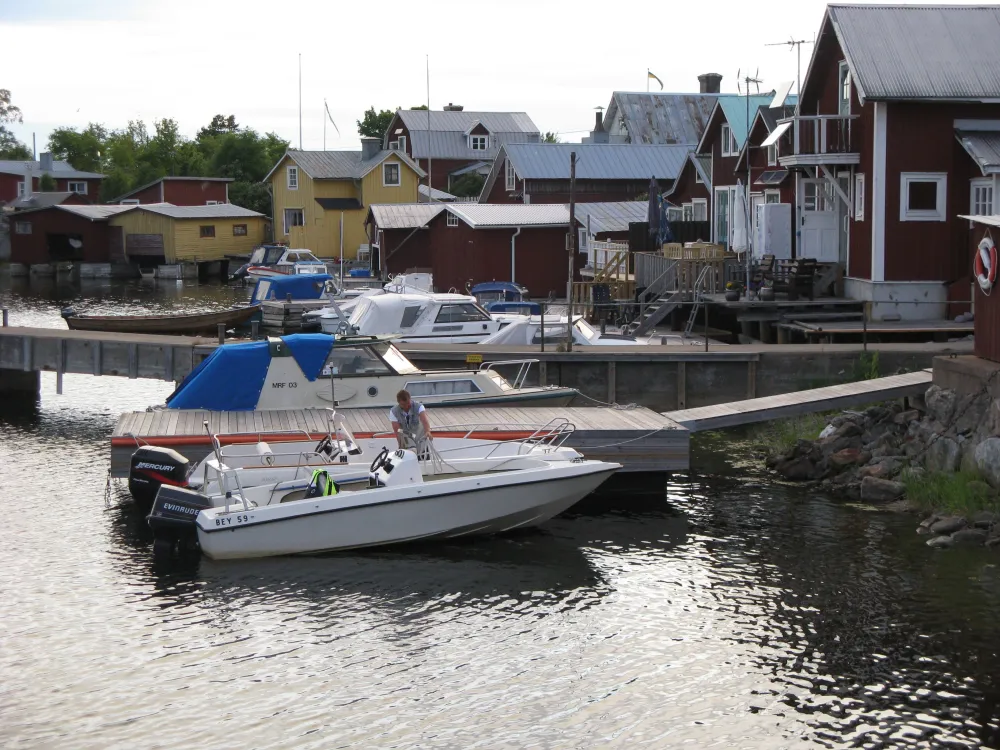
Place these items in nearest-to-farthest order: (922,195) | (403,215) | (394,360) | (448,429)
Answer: (448,429), (394,360), (922,195), (403,215)

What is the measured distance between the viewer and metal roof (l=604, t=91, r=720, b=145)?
222ft

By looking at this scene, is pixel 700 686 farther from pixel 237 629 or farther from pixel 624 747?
pixel 237 629

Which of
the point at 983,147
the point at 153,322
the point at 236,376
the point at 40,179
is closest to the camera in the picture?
the point at 236,376

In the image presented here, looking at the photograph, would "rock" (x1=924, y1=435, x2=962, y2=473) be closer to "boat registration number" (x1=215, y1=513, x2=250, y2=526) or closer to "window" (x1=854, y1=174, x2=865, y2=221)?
"boat registration number" (x1=215, y1=513, x2=250, y2=526)

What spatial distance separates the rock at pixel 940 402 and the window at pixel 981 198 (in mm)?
8634

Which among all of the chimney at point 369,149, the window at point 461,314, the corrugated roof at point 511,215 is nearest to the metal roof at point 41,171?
the chimney at point 369,149

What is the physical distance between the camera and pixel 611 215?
4628 cm

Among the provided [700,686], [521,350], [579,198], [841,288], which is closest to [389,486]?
[700,686]

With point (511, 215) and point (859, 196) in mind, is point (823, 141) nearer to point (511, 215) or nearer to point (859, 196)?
point (859, 196)

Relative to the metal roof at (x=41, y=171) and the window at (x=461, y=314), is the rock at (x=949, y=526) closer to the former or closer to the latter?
the window at (x=461, y=314)

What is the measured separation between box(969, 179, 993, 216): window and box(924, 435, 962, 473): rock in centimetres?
1014

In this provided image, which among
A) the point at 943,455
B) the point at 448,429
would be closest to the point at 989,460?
the point at 943,455

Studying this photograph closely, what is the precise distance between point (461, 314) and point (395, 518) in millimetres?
14480

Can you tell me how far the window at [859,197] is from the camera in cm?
3008
